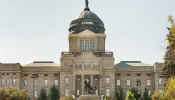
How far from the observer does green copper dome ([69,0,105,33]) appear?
371ft

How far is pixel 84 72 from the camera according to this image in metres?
102

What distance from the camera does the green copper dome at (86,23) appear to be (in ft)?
371

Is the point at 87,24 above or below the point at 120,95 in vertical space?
above

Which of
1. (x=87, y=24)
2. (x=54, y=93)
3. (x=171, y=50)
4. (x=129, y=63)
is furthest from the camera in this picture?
(x=87, y=24)

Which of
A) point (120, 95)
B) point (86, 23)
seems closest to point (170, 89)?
point (120, 95)

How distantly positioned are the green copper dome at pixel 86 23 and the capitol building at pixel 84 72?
64.1 inches

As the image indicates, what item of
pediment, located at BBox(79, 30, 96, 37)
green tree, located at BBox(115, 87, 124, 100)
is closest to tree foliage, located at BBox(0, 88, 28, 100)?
green tree, located at BBox(115, 87, 124, 100)

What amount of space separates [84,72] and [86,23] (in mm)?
16456

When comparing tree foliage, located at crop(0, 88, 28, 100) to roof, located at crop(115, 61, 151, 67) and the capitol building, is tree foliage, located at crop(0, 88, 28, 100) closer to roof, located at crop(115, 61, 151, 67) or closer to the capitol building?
the capitol building

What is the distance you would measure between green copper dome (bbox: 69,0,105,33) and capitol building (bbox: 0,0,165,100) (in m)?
1.63

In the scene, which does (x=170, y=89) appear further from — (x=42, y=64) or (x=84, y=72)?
(x=42, y=64)

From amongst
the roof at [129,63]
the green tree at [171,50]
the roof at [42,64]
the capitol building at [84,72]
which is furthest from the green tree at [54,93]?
the green tree at [171,50]

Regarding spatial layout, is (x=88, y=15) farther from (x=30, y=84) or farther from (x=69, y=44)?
Answer: (x=30, y=84)

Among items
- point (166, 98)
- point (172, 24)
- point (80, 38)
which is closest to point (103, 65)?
point (80, 38)
